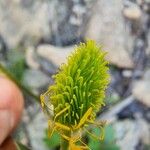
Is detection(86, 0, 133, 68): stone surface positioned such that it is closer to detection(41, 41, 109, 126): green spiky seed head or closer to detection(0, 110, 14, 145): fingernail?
detection(0, 110, 14, 145): fingernail

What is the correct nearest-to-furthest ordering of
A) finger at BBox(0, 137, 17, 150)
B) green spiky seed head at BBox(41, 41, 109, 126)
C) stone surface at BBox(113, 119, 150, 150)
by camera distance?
green spiky seed head at BBox(41, 41, 109, 126) < finger at BBox(0, 137, 17, 150) < stone surface at BBox(113, 119, 150, 150)

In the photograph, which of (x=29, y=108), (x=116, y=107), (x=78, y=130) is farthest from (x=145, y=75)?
(x=78, y=130)

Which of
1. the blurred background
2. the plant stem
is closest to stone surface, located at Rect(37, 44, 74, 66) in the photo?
the blurred background

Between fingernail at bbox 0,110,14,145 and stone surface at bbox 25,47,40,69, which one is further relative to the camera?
stone surface at bbox 25,47,40,69

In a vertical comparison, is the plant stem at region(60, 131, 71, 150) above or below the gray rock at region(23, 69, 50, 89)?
above

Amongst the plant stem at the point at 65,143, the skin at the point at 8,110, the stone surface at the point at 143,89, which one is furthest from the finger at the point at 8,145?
the stone surface at the point at 143,89

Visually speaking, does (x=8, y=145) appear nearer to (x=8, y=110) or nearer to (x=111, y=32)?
(x=8, y=110)
